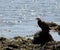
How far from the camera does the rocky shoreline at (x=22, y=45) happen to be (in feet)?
53.8

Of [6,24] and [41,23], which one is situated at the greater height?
[41,23]

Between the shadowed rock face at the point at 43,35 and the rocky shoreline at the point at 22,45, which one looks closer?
the rocky shoreline at the point at 22,45

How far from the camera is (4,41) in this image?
19.8 meters

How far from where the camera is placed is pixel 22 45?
18.6 m

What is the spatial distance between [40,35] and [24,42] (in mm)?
952

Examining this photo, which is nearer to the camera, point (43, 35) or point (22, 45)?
point (22, 45)

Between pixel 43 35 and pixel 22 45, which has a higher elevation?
pixel 43 35

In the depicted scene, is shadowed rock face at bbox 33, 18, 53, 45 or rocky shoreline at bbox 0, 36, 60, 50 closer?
rocky shoreline at bbox 0, 36, 60, 50

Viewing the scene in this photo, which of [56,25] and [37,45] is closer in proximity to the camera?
[37,45]

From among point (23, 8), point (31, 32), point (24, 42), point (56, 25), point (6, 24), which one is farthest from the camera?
point (23, 8)

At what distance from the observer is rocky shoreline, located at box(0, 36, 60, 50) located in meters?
16.4

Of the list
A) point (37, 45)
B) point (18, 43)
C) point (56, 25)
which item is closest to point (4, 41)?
point (18, 43)

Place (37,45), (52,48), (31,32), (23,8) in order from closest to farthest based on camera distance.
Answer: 1. (52,48)
2. (37,45)
3. (31,32)
4. (23,8)

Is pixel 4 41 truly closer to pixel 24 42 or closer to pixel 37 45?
pixel 24 42
